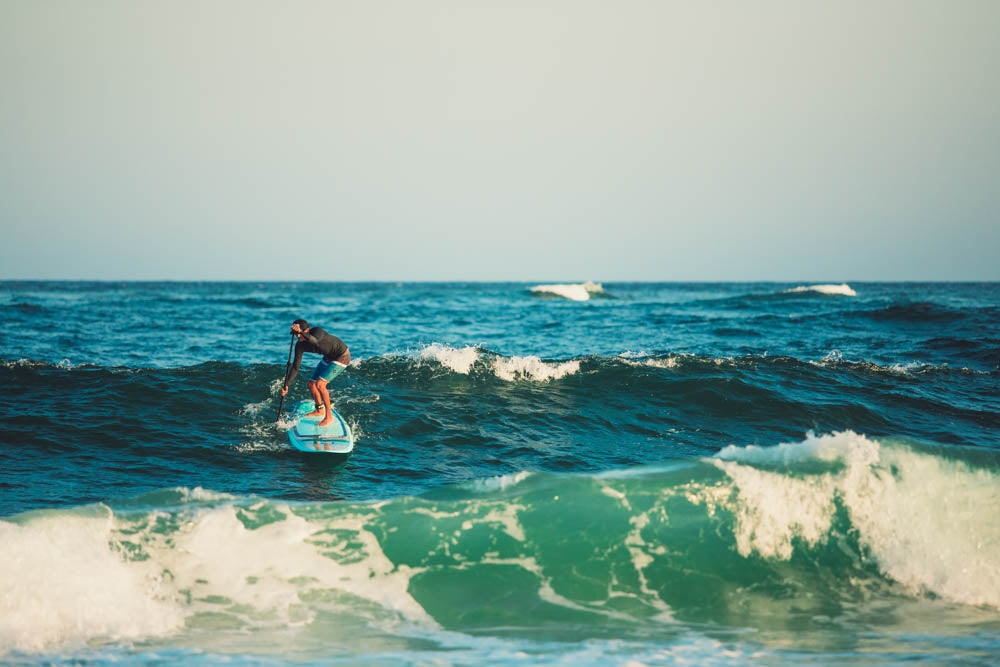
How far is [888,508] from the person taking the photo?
301 inches

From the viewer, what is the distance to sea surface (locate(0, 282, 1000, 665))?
568 cm

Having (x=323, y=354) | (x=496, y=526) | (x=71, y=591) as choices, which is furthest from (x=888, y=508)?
(x=71, y=591)

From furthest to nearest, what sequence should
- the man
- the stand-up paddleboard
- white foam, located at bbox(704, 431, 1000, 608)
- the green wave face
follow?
the man → the stand-up paddleboard → white foam, located at bbox(704, 431, 1000, 608) → the green wave face

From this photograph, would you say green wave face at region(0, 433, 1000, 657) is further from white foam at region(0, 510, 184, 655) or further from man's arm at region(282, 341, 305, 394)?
man's arm at region(282, 341, 305, 394)

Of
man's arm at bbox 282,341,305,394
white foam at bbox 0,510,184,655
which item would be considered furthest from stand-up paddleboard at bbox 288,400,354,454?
white foam at bbox 0,510,184,655

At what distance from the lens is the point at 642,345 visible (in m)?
21.3

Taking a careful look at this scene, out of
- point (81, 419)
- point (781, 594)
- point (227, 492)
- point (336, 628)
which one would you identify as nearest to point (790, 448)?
point (781, 594)

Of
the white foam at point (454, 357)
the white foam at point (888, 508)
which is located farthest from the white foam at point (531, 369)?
the white foam at point (888, 508)

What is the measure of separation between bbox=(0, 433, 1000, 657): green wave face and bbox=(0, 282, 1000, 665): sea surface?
27 mm

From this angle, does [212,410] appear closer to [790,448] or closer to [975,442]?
[790,448]

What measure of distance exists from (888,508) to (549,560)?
4.22 meters

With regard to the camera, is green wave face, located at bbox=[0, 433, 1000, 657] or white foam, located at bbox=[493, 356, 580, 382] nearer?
green wave face, located at bbox=[0, 433, 1000, 657]

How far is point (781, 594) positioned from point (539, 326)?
22.5 metres

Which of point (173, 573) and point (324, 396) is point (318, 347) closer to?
point (324, 396)
